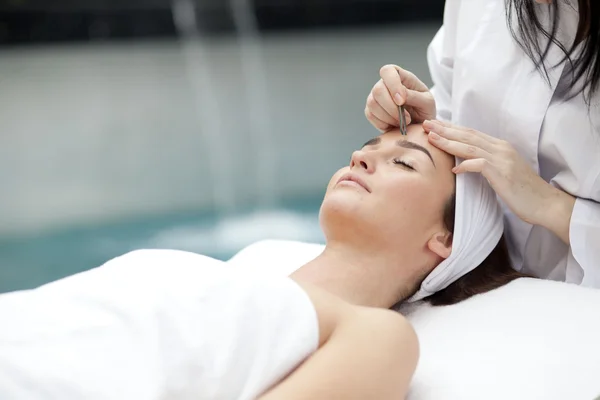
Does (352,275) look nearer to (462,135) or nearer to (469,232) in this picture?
(469,232)

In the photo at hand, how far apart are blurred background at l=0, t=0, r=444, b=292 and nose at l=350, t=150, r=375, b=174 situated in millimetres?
1707

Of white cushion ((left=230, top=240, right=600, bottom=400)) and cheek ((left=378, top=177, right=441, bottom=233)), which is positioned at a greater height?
cheek ((left=378, top=177, right=441, bottom=233))

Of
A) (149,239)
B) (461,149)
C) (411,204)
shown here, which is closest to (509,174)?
(461,149)

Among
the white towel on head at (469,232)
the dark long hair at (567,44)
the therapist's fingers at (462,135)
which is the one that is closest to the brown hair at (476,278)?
the white towel on head at (469,232)

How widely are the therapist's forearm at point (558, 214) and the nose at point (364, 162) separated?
37 centimetres

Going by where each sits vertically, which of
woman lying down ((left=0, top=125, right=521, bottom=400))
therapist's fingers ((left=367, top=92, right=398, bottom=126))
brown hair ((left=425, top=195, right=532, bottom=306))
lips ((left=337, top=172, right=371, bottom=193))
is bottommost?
brown hair ((left=425, top=195, right=532, bottom=306))

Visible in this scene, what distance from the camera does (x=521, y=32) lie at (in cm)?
167

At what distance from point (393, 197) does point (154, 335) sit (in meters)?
0.57

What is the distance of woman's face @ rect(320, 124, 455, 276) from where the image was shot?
5.12 feet

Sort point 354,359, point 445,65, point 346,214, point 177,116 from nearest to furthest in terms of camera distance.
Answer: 1. point 354,359
2. point 346,214
3. point 445,65
4. point 177,116

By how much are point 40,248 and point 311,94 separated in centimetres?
275

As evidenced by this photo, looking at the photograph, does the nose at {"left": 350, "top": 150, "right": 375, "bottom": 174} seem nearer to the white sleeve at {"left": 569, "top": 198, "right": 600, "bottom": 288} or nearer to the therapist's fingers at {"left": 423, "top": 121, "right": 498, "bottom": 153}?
the therapist's fingers at {"left": 423, "top": 121, "right": 498, "bottom": 153}

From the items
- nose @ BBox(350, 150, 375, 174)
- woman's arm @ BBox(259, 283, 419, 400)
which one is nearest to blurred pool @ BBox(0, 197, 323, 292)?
nose @ BBox(350, 150, 375, 174)

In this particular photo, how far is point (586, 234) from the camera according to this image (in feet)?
5.34
